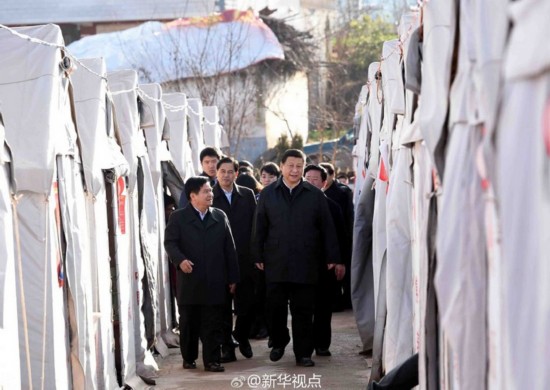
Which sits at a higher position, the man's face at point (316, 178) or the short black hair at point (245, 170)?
the man's face at point (316, 178)

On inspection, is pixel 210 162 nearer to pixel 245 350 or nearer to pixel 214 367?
pixel 245 350

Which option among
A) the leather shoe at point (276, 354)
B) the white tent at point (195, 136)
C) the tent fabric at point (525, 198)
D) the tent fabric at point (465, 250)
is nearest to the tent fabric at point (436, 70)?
the tent fabric at point (465, 250)

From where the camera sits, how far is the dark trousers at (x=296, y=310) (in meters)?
11.7

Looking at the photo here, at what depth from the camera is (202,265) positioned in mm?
11461

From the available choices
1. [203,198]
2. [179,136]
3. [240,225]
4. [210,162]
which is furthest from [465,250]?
[179,136]

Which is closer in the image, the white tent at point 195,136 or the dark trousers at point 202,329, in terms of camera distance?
the dark trousers at point 202,329

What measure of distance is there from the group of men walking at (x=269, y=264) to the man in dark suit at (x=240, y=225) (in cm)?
20

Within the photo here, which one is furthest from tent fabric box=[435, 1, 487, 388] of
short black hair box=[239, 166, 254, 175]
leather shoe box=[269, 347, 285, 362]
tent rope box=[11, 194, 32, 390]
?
short black hair box=[239, 166, 254, 175]

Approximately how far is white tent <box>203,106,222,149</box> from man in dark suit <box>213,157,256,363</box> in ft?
28.3

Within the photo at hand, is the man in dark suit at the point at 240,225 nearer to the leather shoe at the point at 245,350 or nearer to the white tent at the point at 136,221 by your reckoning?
the leather shoe at the point at 245,350

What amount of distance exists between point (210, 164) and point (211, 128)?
26.2ft

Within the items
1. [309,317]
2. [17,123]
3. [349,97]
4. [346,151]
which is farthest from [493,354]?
[349,97]

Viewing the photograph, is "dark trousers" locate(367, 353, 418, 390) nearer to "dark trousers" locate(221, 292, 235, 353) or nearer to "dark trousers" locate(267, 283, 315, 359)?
"dark trousers" locate(267, 283, 315, 359)

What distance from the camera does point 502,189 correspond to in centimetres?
382
